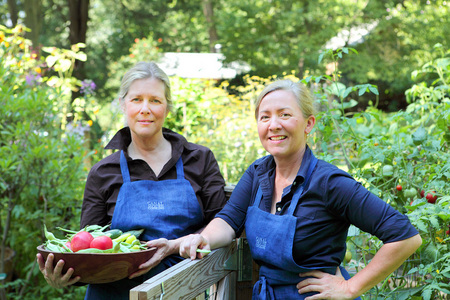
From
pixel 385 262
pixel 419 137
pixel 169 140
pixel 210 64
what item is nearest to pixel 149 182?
pixel 169 140

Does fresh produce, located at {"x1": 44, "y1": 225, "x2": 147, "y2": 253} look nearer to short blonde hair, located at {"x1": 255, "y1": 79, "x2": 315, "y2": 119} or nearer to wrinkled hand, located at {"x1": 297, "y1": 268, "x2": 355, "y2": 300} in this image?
wrinkled hand, located at {"x1": 297, "y1": 268, "x2": 355, "y2": 300}

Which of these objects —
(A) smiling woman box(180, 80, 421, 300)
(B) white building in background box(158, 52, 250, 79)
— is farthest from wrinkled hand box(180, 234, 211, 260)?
(B) white building in background box(158, 52, 250, 79)

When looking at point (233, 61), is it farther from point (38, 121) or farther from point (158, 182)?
point (158, 182)

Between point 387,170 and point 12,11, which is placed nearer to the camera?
point 387,170

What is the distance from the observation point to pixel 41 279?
14.1 ft

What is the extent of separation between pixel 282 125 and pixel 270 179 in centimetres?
26

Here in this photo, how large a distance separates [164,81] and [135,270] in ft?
3.20

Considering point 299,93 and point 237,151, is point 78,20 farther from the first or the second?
point 299,93

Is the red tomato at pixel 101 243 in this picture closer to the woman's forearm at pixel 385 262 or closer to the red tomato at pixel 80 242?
the red tomato at pixel 80 242

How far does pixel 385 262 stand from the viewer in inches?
68.6

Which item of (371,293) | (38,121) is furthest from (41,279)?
(371,293)

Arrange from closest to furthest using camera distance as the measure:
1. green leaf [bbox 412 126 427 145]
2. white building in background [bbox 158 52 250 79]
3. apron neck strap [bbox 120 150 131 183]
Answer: apron neck strap [bbox 120 150 131 183] → green leaf [bbox 412 126 427 145] → white building in background [bbox 158 52 250 79]

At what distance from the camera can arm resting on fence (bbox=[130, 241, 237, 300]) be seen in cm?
152

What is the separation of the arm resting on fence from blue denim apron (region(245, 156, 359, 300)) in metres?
0.20
